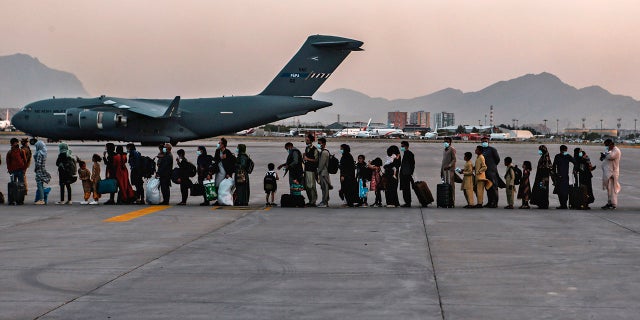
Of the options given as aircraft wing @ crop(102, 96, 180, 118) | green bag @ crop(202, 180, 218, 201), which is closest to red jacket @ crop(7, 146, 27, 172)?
green bag @ crop(202, 180, 218, 201)

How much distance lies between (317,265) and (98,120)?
1880 inches

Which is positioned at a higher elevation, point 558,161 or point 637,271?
point 558,161

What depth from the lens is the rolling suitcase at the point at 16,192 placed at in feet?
67.0

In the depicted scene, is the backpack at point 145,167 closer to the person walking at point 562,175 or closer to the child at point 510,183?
the child at point 510,183

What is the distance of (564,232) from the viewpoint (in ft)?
49.7

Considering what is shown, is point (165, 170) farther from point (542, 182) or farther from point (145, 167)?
point (542, 182)

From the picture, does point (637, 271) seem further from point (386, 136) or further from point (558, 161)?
point (386, 136)

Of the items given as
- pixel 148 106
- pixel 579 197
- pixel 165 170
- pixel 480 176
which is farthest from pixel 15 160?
pixel 148 106

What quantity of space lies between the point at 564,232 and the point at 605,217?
11.1ft

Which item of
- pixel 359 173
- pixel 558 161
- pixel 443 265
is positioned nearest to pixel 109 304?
pixel 443 265

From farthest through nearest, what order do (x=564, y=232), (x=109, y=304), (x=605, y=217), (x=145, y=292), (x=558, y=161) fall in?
(x=558, y=161) → (x=605, y=217) → (x=564, y=232) → (x=145, y=292) → (x=109, y=304)

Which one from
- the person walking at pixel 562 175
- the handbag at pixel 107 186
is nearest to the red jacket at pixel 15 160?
the handbag at pixel 107 186

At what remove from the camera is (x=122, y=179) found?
68.0ft

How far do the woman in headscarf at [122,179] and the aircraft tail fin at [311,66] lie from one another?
36.7 m
